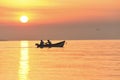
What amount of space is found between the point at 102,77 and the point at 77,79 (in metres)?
2.40

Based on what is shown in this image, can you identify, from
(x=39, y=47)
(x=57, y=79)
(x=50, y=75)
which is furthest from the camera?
(x=39, y=47)

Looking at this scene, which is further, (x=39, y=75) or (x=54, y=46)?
(x=54, y=46)

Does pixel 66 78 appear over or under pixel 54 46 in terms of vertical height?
under

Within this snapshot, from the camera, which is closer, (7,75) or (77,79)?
(77,79)

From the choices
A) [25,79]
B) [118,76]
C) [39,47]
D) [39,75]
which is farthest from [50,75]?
[39,47]

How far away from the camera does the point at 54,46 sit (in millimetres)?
112750

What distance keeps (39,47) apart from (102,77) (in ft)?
254

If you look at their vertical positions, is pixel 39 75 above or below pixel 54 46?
below

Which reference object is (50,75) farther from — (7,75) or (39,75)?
(7,75)

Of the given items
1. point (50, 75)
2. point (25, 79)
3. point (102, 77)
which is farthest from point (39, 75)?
point (102, 77)

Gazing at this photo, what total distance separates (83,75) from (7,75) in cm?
681

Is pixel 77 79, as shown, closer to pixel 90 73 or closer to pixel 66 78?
pixel 66 78

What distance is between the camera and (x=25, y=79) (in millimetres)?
32906

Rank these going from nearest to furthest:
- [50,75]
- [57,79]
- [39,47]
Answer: [57,79] → [50,75] → [39,47]
